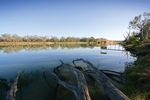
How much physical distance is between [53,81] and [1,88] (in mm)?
3755

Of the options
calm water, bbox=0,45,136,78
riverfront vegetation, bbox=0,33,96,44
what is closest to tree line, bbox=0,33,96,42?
riverfront vegetation, bbox=0,33,96,44

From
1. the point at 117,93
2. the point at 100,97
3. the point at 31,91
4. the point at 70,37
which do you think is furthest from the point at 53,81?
the point at 70,37

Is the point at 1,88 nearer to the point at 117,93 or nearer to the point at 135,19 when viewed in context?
the point at 117,93

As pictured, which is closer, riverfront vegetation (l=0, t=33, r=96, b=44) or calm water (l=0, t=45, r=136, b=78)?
calm water (l=0, t=45, r=136, b=78)

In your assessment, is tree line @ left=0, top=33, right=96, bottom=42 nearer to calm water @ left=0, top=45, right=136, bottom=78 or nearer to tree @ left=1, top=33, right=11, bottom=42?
tree @ left=1, top=33, right=11, bottom=42

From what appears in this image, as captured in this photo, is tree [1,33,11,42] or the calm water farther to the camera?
tree [1,33,11,42]

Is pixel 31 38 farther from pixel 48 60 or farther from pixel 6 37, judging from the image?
pixel 48 60

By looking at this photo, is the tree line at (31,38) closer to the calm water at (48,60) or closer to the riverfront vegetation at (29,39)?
the riverfront vegetation at (29,39)

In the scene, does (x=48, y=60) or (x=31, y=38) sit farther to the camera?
(x=31, y=38)

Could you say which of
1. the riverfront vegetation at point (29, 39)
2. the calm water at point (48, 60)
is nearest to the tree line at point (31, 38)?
the riverfront vegetation at point (29, 39)

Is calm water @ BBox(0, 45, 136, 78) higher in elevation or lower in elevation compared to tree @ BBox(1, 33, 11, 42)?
lower

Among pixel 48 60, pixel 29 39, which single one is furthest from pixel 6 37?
pixel 48 60

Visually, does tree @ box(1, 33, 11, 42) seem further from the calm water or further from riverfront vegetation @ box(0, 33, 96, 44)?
the calm water

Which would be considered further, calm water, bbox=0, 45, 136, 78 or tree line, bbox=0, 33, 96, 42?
tree line, bbox=0, 33, 96, 42
